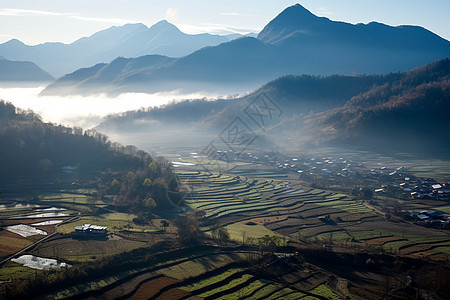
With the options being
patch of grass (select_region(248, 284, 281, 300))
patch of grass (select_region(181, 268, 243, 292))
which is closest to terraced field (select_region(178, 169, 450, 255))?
patch of grass (select_region(181, 268, 243, 292))

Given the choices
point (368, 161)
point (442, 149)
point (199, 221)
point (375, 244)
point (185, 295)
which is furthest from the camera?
point (442, 149)

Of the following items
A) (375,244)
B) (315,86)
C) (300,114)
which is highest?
(315,86)

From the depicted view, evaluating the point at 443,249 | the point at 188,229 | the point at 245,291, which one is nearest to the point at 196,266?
the point at 245,291

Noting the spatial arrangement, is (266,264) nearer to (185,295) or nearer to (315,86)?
(185,295)

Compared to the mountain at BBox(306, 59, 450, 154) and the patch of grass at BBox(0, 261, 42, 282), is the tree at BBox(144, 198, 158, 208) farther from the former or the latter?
the mountain at BBox(306, 59, 450, 154)

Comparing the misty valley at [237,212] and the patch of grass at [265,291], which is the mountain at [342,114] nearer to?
the misty valley at [237,212]

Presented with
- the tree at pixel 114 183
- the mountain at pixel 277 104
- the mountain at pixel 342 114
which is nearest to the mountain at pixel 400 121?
the mountain at pixel 342 114

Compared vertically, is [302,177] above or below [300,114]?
below

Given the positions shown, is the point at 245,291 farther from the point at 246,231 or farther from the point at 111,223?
the point at 111,223

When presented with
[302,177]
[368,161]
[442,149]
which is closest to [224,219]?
[302,177]
